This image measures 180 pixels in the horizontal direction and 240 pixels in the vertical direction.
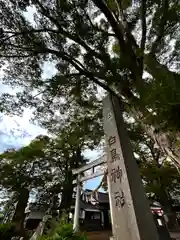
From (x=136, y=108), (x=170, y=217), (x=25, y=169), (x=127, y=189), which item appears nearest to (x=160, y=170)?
(x=170, y=217)

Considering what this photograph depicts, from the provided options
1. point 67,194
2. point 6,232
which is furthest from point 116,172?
point 67,194

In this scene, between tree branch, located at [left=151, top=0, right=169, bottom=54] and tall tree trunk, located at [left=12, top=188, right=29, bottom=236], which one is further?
tall tree trunk, located at [left=12, top=188, right=29, bottom=236]

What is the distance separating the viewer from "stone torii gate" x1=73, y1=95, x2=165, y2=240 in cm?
183

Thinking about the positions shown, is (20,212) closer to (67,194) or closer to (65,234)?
(67,194)

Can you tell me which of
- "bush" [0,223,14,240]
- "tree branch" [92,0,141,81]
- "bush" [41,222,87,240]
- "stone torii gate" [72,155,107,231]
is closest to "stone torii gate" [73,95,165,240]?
"bush" [41,222,87,240]

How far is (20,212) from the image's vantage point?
9.05 meters

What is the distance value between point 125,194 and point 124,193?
0.03 metres

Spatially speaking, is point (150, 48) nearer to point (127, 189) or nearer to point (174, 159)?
point (174, 159)

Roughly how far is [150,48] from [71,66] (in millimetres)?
2666

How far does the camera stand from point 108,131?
9.98 feet

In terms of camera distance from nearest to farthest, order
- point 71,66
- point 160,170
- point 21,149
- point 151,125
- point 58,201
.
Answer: point 151,125 → point 71,66 → point 160,170 → point 21,149 → point 58,201

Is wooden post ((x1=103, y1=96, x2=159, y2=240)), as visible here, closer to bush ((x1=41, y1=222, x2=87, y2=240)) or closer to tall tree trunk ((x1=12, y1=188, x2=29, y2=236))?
bush ((x1=41, y1=222, x2=87, y2=240))

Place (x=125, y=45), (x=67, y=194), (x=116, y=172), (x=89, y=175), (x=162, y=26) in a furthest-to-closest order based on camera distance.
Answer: (x=67, y=194), (x=89, y=175), (x=125, y=45), (x=162, y=26), (x=116, y=172)

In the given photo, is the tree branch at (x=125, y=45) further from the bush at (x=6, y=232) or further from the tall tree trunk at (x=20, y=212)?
the tall tree trunk at (x=20, y=212)
